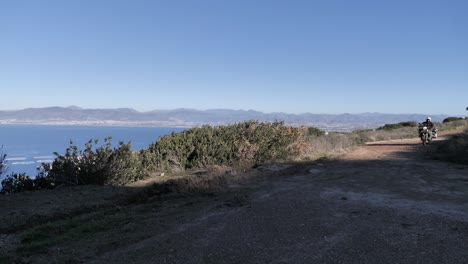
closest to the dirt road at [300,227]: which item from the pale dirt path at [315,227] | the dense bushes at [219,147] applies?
the pale dirt path at [315,227]

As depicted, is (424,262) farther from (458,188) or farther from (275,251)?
(458,188)

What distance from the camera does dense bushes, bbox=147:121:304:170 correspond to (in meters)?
14.5

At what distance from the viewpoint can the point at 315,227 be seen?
618 centimetres

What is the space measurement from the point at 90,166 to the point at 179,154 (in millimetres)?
3740

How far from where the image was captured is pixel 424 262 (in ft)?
15.2

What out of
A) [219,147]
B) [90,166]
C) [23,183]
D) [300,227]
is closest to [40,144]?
[219,147]

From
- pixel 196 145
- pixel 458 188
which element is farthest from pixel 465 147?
pixel 196 145

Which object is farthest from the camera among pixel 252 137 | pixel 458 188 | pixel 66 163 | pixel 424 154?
pixel 424 154

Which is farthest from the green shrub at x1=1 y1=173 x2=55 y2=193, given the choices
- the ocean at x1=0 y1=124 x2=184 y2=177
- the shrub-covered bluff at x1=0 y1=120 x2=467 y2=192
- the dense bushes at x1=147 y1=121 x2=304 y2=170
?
the dense bushes at x1=147 y1=121 x2=304 y2=170

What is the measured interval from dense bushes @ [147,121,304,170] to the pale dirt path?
4443mm

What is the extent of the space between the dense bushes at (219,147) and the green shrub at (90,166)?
2.25 metres

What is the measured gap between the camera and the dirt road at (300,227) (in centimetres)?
503

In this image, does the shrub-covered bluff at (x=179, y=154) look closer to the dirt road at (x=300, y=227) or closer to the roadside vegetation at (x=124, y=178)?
the roadside vegetation at (x=124, y=178)

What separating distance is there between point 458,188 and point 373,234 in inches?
205
